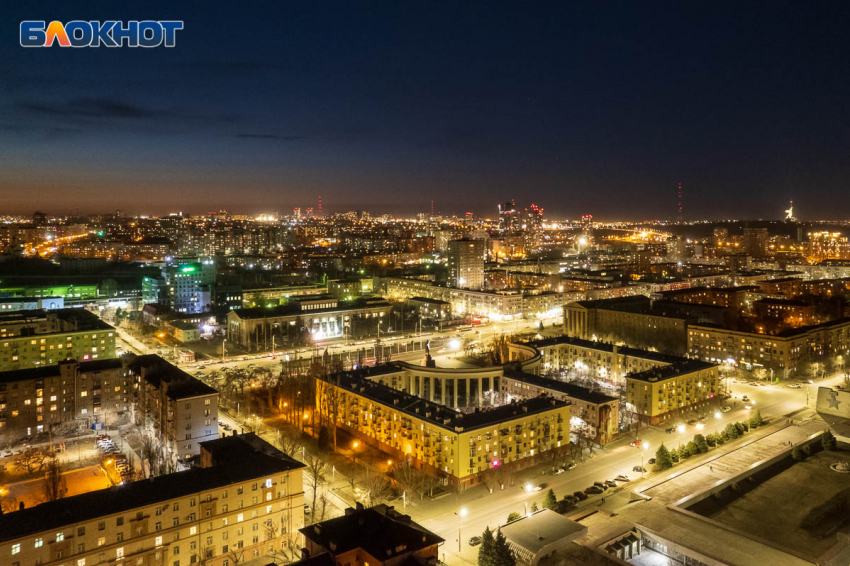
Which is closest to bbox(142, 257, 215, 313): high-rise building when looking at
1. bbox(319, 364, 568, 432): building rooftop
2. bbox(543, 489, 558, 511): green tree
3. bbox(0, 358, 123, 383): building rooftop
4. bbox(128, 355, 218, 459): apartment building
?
bbox(0, 358, 123, 383): building rooftop

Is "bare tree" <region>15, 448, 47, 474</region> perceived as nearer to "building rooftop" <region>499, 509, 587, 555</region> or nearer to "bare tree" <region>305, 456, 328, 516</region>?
"bare tree" <region>305, 456, 328, 516</region>

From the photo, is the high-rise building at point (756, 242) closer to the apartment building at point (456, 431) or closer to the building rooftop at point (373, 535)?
the apartment building at point (456, 431)

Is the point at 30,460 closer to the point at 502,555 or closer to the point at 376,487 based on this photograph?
the point at 376,487

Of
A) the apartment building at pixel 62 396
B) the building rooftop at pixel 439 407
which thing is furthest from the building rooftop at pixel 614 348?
the apartment building at pixel 62 396

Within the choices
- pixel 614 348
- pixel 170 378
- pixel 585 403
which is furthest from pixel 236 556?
pixel 614 348

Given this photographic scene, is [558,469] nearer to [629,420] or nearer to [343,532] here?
[629,420]

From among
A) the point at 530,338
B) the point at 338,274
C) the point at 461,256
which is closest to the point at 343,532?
the point at 530,338

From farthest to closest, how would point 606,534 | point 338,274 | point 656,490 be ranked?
point 338,274, point 656,490, point 606,534
